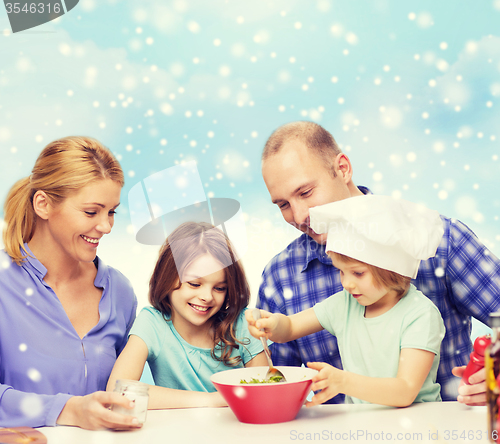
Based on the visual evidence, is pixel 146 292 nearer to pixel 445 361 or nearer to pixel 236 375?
pixel 236 375

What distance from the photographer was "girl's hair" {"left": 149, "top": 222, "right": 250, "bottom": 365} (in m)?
1.32

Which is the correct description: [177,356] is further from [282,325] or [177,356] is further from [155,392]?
[282,325]

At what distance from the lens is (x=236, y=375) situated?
3.20ft

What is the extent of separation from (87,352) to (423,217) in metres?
0.92

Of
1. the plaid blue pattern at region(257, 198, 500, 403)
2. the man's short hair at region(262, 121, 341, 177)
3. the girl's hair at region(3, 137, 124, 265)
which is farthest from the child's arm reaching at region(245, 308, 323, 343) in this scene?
the girl's hair at region(3, 137, 124, 265)

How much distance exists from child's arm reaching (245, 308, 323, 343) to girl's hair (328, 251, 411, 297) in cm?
20

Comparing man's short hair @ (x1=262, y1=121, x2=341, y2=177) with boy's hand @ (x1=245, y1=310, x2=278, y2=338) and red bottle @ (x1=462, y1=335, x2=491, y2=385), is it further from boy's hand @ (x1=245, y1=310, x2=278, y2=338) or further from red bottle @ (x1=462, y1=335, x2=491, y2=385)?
red bottle @ (x1=462, y1=335, x2=491, y2=385)

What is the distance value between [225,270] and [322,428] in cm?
59

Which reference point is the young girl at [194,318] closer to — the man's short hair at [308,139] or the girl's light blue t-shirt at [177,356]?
the girl's light blue t-shirt at [177,356]

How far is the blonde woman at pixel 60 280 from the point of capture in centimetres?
120

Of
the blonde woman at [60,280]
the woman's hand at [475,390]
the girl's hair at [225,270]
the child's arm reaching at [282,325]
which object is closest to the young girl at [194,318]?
the girl's hair at [225,270]

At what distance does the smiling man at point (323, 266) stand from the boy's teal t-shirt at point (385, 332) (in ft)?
0.85

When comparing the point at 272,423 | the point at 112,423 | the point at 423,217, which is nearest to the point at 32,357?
the point at 112,423

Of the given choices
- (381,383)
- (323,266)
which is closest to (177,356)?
(323,266)
